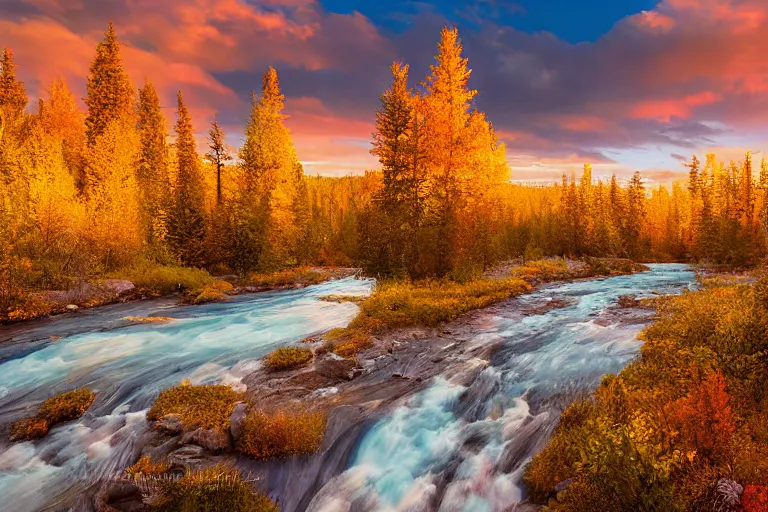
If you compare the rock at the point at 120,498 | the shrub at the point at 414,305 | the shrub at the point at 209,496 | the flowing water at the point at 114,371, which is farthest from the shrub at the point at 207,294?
the shrub at the point at 209,496

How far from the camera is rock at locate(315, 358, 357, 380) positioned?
404 inches

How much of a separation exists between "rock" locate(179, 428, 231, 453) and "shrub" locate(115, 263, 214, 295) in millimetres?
18166

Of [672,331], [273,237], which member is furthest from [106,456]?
[273,237]

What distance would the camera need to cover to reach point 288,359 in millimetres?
11133

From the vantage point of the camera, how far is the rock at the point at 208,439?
23.4 ft

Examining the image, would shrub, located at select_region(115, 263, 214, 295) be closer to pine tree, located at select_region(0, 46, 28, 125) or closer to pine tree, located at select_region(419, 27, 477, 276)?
pine tree, located at select_region(419, 27, 477, 276)

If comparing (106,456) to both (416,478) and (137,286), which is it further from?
(137,286)

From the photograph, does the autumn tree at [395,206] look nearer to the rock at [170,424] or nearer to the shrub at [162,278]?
the shrub at [162,278]

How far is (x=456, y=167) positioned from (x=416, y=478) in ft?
64.3

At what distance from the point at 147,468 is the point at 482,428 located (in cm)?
561

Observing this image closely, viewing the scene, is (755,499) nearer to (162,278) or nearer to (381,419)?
(381,419)

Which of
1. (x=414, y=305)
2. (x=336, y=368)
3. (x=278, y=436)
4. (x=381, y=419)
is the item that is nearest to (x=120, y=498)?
(x=278, y=436)

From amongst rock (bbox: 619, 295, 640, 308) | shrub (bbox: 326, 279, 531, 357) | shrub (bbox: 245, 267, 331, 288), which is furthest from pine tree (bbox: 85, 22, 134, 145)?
rock (bbox: 619, 295, 640, 308)

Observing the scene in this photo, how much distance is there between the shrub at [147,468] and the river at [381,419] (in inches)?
26.5
